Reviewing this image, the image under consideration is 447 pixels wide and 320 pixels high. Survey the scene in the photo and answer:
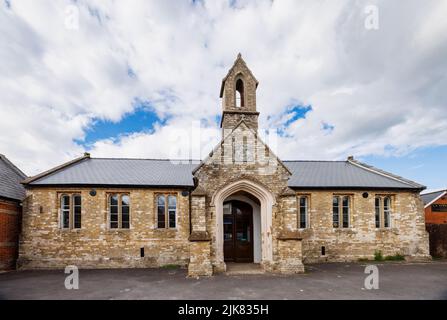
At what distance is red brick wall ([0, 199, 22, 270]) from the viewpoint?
50.3 ft

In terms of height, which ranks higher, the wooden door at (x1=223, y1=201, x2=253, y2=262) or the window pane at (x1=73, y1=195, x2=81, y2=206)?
the window pane at (x1=73, y1=195, x2=81, y2=206)

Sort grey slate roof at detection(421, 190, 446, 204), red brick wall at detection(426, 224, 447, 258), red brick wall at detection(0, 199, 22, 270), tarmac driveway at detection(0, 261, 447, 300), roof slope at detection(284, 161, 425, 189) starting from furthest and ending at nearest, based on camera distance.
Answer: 1. grey slate roof at detection(421, 190, 446, 204)
2. red brick wall at detection(426, 224, 447, 258)
3. roof slope at detection(284, 161, 425, 189)
4. red brick wall at detection(0, 199, 22, 270)
5. tarmac driveway at detection(0, 261, 447, 300)

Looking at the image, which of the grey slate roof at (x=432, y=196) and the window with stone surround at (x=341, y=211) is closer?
the window with stone surround at (x=341, y=211)

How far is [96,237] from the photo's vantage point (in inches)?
658

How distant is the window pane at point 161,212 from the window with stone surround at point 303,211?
30.8ft

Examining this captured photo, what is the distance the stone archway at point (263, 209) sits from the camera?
44.1 ft

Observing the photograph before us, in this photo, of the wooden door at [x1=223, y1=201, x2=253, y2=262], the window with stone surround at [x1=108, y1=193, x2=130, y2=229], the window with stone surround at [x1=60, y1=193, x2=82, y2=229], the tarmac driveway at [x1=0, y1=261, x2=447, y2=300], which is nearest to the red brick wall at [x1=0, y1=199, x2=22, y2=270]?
the tarmac driveway at [x1=0, y1=261, x2=447, y2=300]

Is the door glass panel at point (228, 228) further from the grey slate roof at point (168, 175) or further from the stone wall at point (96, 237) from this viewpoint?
the grey slate roof at point (168, 175)

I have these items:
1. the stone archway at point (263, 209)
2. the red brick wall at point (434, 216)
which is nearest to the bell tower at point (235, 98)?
the stone archway at point (263, 209)

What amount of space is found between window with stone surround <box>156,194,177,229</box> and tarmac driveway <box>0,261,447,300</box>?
11.4ft

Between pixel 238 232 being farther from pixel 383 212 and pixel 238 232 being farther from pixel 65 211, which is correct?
pixel 65 211

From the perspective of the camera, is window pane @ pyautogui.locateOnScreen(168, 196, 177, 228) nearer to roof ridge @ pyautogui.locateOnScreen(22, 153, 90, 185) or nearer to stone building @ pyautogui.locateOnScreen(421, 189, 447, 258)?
roof ridge @ pyautogui.locateOnScreen(22, 153, 90, 185)

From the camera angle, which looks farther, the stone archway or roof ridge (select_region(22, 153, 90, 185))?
roof ridge (select_region(22, 153, 90, 185))

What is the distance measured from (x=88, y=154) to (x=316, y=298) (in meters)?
19.0
